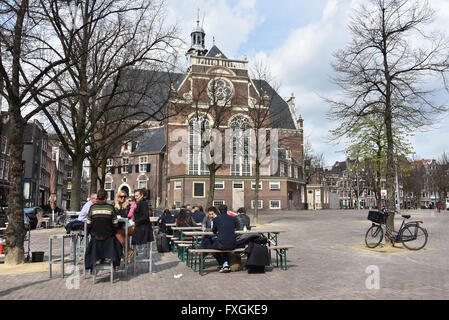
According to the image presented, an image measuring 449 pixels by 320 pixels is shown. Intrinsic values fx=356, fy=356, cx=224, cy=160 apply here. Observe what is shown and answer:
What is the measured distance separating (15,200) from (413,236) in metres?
11.7

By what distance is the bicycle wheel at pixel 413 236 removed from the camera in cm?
1127

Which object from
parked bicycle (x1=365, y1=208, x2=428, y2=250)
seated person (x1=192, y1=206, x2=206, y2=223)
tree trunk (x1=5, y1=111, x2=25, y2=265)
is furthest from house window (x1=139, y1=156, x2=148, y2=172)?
parked bicycle (x1=365, y1=208, x2=428, y2=250)

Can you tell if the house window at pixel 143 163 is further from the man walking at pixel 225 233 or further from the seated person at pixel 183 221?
the man walking at pixel 225 233

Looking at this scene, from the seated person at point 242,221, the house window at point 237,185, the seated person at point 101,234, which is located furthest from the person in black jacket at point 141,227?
the house window at point 237,185

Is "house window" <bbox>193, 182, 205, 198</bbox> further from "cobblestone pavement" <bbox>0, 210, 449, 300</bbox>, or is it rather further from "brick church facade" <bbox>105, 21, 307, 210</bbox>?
"cobblestone pavement" <bbox>0, 210, 449, 300</bbox>

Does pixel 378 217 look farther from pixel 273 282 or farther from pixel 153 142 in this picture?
pixel 153 142

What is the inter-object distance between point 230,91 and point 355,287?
38.0 m

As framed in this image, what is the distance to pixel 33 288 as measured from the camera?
6566mm

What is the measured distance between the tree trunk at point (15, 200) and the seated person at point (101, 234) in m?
3.30

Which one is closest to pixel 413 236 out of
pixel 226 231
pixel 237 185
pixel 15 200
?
pixel 226 231

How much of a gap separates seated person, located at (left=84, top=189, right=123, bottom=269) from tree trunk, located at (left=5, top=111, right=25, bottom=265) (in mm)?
3296

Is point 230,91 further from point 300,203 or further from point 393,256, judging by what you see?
point 393,256

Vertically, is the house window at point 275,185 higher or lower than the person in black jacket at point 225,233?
higher
